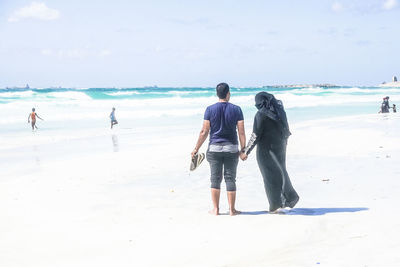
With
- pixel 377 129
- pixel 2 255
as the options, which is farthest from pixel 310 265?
pixel 377 129

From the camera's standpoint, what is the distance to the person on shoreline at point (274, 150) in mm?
5918

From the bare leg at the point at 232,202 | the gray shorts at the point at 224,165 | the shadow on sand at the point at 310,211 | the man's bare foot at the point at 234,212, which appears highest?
the gray shorts at the point at 224,165

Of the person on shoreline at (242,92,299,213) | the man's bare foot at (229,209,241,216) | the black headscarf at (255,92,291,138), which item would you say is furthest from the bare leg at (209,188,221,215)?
the black headscarf at (255,92,291,138)

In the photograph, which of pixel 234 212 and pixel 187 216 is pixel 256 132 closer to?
pixel 234 212

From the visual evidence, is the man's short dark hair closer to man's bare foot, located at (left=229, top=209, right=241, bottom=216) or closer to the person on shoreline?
the person on shoreline

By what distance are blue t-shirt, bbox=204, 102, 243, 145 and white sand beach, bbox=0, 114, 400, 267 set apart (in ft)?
3.29

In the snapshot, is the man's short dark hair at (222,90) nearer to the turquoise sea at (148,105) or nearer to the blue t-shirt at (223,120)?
the blue t-shirt at (223,120)

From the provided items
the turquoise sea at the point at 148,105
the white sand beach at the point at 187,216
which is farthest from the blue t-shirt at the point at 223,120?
the turquoise sea at the point at 148,105

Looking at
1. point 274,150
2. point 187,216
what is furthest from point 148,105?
point 274,150

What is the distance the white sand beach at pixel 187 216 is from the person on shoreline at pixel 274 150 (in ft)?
0.75

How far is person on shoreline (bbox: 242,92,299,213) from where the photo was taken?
592 centimetres

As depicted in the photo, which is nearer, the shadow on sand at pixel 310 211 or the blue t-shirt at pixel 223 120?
the blue t-shirt at pixel 223 120

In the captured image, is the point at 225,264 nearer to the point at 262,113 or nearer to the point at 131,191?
the point at 262,113

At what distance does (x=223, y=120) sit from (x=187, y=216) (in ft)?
4.27
